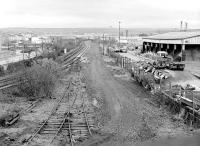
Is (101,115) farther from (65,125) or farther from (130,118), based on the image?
(65,125)

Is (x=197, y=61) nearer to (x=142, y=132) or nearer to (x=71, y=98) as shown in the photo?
(x=71, y=98)

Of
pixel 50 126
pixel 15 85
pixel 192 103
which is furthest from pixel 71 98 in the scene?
pixel 192 103

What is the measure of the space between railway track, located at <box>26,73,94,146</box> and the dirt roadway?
3.12 feet

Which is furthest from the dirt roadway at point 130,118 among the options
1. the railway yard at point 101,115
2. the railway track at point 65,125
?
the railway track at point 65,125

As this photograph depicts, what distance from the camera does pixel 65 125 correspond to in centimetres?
1697

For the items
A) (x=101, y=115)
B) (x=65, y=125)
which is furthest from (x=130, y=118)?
(x=65, y=125)

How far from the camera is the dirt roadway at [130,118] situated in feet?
49.9

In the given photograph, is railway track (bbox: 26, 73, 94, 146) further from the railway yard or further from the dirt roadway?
the dirt roadway

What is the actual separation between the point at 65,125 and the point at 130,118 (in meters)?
4.00

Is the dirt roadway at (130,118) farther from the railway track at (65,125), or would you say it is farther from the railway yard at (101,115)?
the railway track at (65,125)

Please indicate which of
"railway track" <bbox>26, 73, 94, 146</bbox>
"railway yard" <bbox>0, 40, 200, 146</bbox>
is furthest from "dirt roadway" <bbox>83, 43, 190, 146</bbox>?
"railway track" <bbox>26, 73, 94, 146</bbox>

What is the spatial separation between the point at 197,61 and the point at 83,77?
2136cm

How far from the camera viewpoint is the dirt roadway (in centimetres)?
1522

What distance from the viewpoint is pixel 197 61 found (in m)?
48.3
